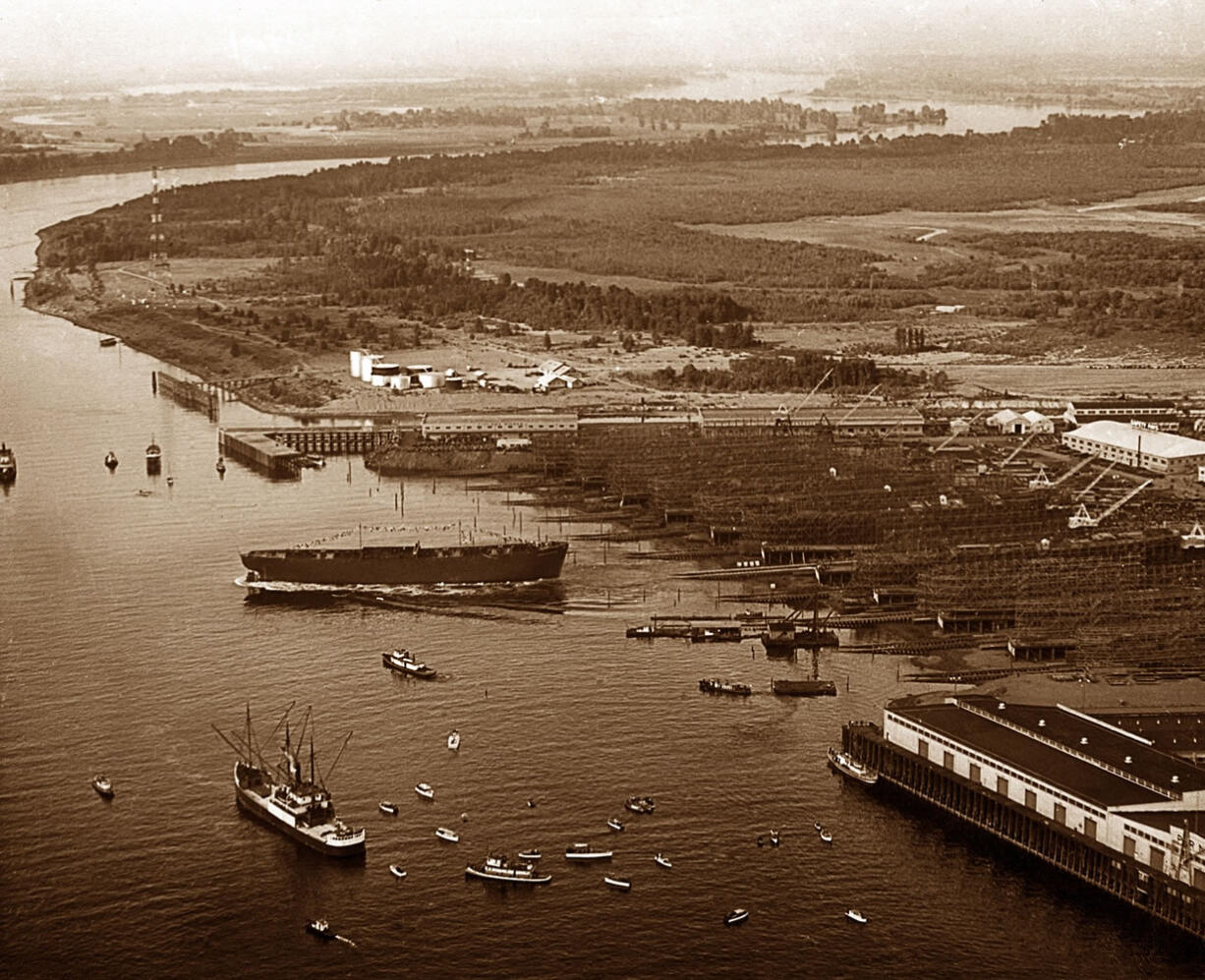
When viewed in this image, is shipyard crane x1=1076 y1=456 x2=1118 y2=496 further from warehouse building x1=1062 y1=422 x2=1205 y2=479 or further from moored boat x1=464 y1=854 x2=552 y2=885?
moored boat x1=464 y1=854 x2=552 y2=885

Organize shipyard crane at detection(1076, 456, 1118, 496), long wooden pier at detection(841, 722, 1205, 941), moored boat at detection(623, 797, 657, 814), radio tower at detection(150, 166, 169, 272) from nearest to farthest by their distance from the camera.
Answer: long wooden pier at detection(841, 722, 1205, 941) → moored boat at detection(623, 797, 657, 814) → shipyard crane at detection(1076, 456, 1118, 496) → radio tower at detection(150, 166, 169, 272)

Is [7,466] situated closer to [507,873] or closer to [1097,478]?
[1097,478]

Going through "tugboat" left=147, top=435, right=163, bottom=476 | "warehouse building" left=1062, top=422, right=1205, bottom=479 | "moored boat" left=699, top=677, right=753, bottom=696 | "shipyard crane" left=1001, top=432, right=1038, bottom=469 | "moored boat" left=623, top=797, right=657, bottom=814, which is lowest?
"moored boat" left=623, top=797, right=657, bottom=814

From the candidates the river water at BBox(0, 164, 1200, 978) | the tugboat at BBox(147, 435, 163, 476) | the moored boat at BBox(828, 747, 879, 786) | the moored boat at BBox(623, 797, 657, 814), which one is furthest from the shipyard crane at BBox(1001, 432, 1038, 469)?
the moored boat at BBox(623, 797, 657, 814)

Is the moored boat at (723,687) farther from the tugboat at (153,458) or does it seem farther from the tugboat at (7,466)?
the tugboat at (7,466)

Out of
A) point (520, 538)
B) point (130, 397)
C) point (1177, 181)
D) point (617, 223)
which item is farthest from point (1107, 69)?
point (520, 538)

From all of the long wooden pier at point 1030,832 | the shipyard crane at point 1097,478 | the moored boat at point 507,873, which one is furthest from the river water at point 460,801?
the shipyard crane at point 1097,478
